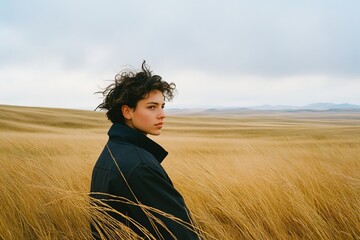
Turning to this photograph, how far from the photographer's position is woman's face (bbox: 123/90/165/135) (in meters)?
1.96

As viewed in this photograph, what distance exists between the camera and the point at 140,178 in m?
1.41

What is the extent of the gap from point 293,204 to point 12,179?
3.12 meters

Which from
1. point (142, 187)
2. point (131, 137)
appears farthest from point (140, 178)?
point (131, 137)

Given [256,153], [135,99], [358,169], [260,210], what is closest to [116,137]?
[135,99]

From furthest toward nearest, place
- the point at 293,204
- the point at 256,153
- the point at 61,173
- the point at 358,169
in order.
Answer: the point at 256,153 → the point at 358,169 → the point at 61,173 → the point at 293,204

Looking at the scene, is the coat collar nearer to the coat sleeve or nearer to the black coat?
the black coat

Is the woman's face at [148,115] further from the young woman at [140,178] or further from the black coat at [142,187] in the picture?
the black coat at [142,187]

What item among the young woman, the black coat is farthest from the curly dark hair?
the black coat

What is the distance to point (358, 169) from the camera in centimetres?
411

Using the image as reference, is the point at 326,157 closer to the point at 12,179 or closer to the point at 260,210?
the point at 260,210

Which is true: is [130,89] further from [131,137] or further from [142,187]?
[142,187]

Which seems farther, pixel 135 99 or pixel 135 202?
pixel 135 99

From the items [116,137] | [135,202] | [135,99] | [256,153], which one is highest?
[135,99]

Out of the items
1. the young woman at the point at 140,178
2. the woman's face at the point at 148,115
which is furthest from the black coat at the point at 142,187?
the woman's face at the point at 148,115
